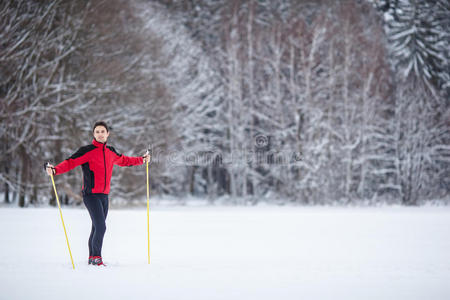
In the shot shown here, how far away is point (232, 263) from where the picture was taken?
5.70 m

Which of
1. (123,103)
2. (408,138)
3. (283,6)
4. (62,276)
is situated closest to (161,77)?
(123,103)

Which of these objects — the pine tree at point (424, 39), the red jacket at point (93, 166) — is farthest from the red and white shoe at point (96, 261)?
the pine tree at point (424, 39)

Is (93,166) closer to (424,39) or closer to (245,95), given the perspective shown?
(245,95)

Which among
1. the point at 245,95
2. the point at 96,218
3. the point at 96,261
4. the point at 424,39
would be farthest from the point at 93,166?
the point at 424,39

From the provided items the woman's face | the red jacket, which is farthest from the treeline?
the red jacket

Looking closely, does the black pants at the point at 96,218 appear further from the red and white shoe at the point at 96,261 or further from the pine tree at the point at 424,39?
the pine tree at the point at 424,39

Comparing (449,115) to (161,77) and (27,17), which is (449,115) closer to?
(161,77)

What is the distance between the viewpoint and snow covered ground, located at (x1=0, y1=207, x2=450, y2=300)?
425 cm

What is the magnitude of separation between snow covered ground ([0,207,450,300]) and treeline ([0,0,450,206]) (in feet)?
22.3

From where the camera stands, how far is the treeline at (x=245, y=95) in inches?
618

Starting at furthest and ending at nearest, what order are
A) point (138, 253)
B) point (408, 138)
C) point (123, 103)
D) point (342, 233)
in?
point (408, 138)
point (123, 103)
point (342, 233)
point (138, 253)

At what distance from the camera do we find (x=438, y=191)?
18016mm

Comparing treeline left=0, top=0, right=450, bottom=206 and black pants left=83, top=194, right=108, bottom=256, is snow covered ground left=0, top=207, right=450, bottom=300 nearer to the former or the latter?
black pants left=83, top=194, right=108, bottom=256

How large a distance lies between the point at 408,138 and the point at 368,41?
4303mm
